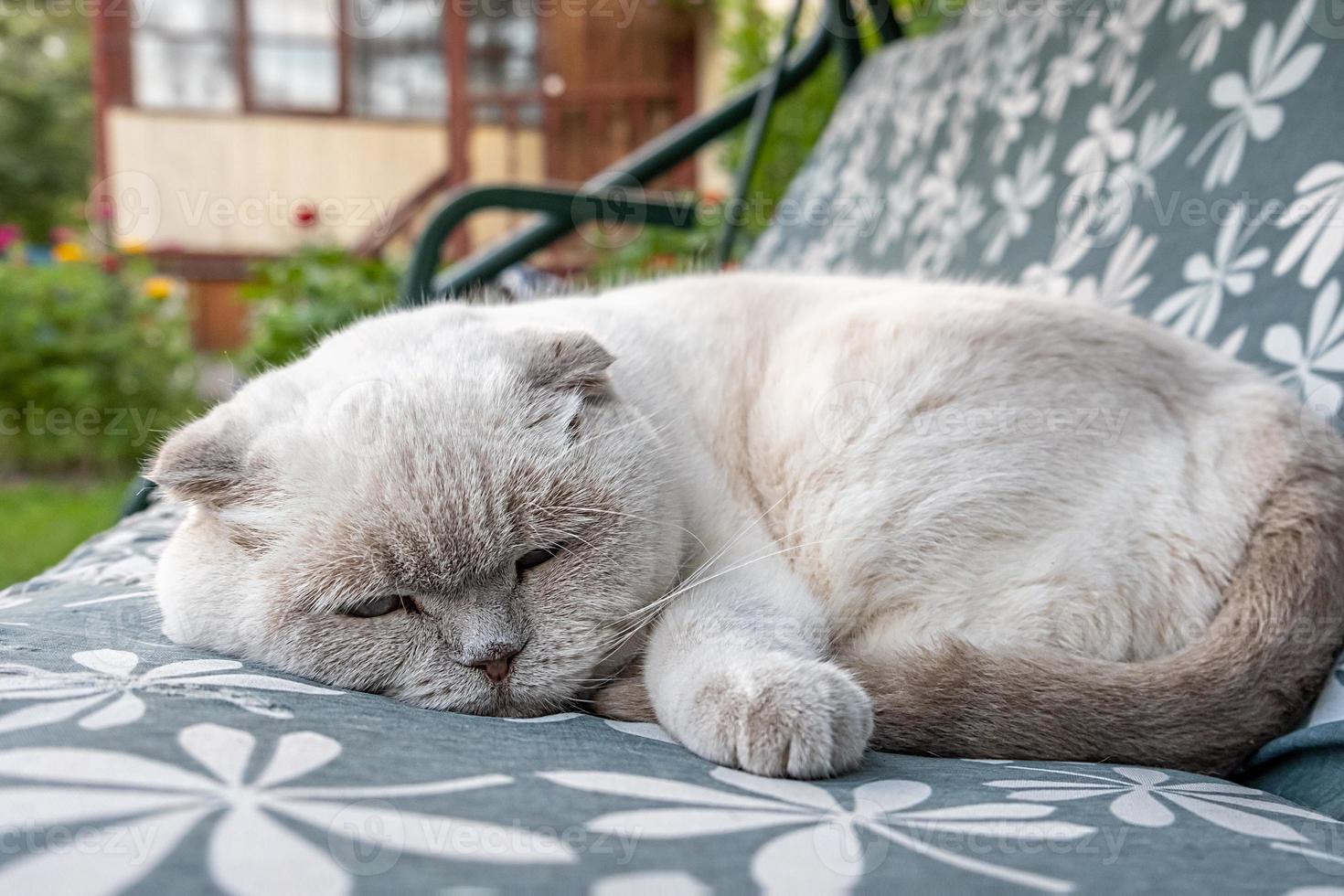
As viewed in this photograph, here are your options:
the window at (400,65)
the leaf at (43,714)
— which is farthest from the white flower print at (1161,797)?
the window at (400,65)

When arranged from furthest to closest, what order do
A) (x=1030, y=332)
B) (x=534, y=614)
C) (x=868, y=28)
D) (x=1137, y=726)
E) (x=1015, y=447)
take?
(x=868, y=28) → (x=1030, y=332) → (x=1015, y=447) → (x=534, y=614) → (x=1137, y=726)

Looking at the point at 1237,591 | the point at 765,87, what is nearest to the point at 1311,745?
the point at 1237,591

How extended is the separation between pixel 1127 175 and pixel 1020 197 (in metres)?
0.33

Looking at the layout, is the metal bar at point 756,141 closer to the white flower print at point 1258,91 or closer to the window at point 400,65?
the white flower print at point 1258,91

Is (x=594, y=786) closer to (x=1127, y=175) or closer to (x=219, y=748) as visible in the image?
(x=219, y=748)

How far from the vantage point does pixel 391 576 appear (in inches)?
46.1

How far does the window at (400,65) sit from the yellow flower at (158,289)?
140 inches

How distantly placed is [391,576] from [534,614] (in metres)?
0.18

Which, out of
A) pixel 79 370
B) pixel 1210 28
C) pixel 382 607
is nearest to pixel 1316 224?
pixel 1210 28

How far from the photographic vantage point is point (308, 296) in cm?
456

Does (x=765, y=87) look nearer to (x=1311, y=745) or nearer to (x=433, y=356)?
(x=433, y=356)

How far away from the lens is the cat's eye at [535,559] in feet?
4.08

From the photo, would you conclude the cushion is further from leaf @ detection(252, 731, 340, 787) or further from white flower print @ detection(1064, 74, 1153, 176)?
leaf @ detection(252, 731, 340, 787)

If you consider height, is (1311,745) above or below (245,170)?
below
